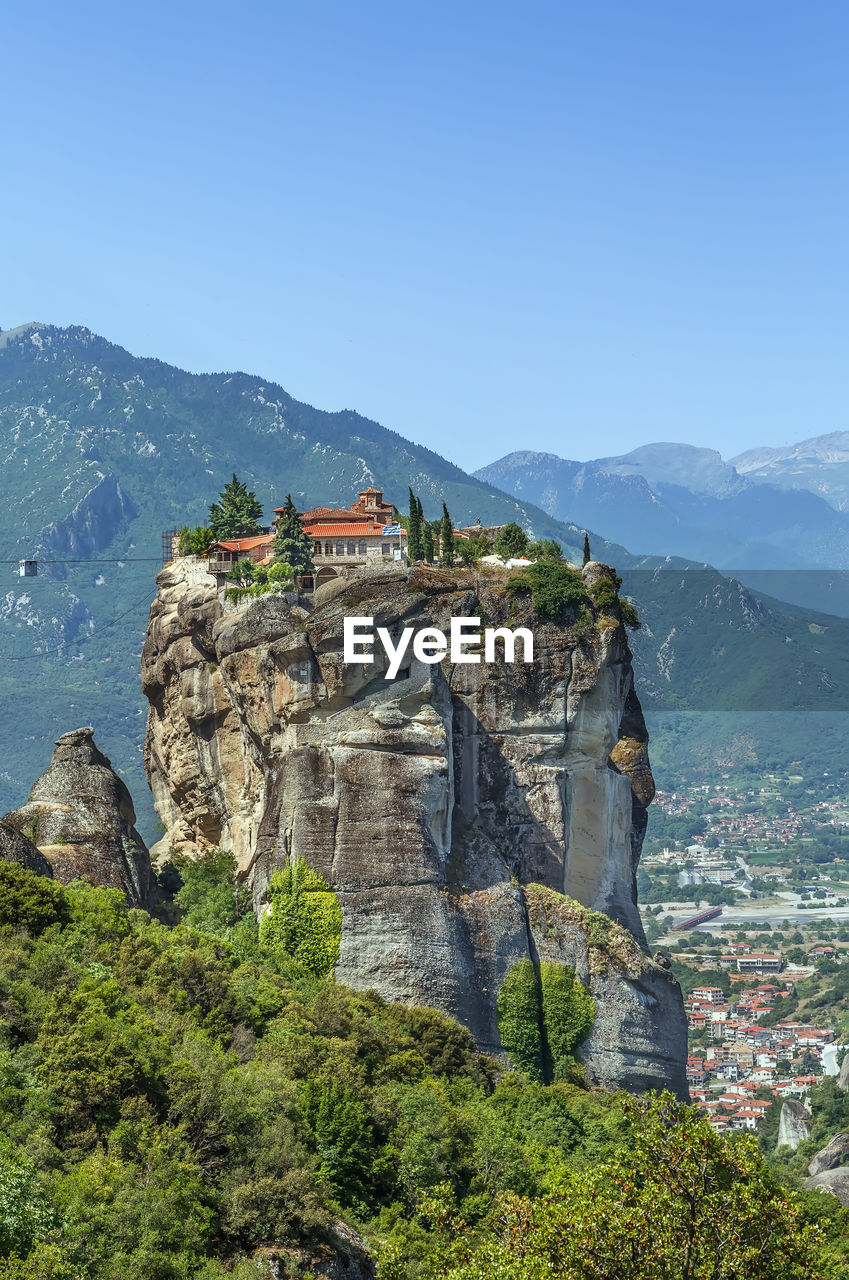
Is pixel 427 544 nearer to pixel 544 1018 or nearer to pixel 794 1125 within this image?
pixel 544 1018

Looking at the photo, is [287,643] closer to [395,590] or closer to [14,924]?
[395,590]

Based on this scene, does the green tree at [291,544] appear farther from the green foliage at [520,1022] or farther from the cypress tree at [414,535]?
the green foliage at [520,1022]

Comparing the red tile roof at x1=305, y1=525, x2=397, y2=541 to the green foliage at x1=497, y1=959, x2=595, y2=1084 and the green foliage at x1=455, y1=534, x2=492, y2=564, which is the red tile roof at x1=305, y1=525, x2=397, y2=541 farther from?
the green foliage at x1=497, y1=959, x2=595, y2=1084

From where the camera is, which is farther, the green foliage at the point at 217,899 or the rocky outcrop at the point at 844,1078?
the rocky outcrop at the point at 844,1078

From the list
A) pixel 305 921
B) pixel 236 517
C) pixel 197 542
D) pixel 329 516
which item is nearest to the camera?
pixel 305 921

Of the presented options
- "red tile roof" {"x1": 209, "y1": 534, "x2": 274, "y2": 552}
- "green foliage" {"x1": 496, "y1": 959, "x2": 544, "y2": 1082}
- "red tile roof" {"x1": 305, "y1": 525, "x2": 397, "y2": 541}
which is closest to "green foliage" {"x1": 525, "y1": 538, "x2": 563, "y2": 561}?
"red tile roof" {"x1": 305, "y1": 525, "x2": 397, "y2": 541}

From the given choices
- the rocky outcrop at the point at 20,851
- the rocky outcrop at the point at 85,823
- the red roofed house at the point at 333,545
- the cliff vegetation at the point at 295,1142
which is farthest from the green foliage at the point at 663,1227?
the red roofed house at the point at 333,545

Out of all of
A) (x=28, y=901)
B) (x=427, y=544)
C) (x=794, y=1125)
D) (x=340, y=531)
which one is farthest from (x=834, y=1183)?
(x=28, y=901)

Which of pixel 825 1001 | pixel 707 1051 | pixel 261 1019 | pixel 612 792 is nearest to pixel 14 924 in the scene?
pixel 261 1019
